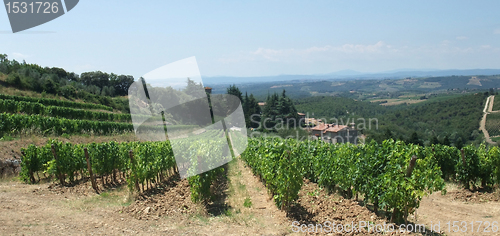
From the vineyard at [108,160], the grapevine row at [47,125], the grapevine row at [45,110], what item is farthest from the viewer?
the grapevine row at [45,110]

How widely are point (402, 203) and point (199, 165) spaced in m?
5.17

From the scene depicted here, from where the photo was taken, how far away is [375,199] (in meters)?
7.03

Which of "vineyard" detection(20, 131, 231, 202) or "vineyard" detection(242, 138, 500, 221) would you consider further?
"vineyard" detection(20, 131, 231, 202)

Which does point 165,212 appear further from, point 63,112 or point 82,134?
point 63,112

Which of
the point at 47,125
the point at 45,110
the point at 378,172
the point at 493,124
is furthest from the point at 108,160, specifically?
the point at 493,124

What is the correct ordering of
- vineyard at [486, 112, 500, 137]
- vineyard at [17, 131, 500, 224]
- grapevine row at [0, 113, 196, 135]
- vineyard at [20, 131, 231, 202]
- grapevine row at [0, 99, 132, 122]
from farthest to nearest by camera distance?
1. vineyard at [486, 112, 500, 137]
2. grapevine row at [0, 99, 132, 122]
3. grapevine row at [0, 113, 196, 135]
4. vineyard at [20, 131, 231, 202]
5. vineyard at [17, 131, 500, 224]

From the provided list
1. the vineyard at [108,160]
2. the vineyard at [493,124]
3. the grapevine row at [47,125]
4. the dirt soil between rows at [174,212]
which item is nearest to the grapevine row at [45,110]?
the grapevine row at [47,125]

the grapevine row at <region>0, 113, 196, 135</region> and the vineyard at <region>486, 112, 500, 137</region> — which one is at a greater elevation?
the grapevine row at <region>0, 113, 196, 135</region>

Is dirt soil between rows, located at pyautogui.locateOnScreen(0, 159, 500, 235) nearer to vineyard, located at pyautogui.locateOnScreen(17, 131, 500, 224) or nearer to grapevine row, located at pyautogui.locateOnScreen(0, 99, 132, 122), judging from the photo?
vineyard, located at pyautogui.locateOnScreen(17, 131, 500, 224)

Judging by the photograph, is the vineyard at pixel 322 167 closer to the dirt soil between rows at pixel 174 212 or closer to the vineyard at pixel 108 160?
the vineyard at pixel 108 160

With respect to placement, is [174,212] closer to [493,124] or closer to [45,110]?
[45,110]

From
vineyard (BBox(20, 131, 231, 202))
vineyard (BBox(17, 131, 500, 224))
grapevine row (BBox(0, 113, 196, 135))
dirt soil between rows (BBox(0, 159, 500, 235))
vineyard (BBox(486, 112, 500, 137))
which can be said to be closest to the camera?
dirt soil between rows (BBox(0, 159, 500, 235))

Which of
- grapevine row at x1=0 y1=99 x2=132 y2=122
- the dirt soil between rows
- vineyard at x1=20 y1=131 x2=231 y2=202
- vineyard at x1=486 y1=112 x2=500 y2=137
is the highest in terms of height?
grapevine row at x1=0 y1=99 x2=132 y2=122

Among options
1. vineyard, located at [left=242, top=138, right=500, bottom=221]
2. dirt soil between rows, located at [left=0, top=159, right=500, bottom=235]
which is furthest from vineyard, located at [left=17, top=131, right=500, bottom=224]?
dirt soil between rows, located at [left=0, top=159, right=500, bottom=235]
